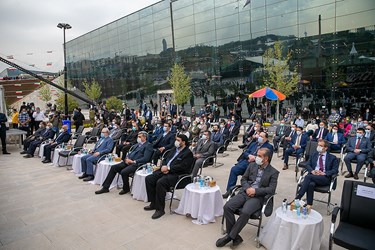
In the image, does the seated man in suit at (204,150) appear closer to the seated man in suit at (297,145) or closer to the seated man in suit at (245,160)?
the seated man in suit at (245,160)

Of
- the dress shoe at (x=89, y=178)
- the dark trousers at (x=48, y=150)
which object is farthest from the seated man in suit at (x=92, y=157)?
the dark trousers at (x=48, y=150)

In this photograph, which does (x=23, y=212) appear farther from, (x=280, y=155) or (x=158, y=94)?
(x=158, y=94)

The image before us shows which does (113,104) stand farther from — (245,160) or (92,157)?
(245,160)

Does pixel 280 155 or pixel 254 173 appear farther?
pixel 280 155

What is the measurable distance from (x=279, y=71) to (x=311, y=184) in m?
14.7

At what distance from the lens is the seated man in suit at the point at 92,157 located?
7.98 m

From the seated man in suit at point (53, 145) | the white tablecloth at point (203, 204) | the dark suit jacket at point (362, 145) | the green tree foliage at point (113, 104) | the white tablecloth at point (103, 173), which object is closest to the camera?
the white tablecloth at point (203, 204)

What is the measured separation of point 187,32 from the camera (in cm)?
2786

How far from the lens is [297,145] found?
8.42 metres

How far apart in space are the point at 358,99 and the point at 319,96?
244cm

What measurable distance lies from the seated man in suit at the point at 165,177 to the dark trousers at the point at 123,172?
962 millimetres

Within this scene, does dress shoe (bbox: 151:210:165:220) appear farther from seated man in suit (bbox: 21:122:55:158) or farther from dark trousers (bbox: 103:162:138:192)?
seated man in suit (bbox: 21:122:55:158)

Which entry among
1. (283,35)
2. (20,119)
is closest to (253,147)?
(20,119)

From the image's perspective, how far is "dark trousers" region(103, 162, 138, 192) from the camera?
21.8 ft
